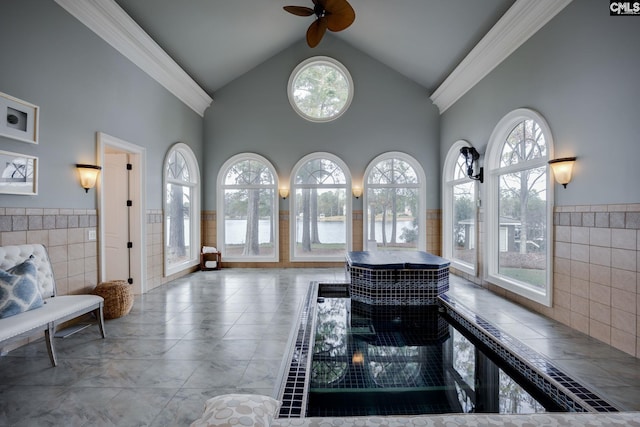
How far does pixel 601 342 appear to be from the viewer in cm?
291

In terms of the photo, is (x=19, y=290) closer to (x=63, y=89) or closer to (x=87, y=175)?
(x=87, y=175)

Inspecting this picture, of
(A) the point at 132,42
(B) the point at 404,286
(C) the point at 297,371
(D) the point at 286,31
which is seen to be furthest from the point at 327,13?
(C) the point at 297,371

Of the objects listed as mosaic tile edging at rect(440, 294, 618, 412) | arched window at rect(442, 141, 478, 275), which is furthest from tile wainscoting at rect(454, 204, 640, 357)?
arched window at rect(442, 141, 478, 275)

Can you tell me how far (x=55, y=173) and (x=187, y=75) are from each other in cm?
323

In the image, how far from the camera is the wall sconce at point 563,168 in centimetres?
328

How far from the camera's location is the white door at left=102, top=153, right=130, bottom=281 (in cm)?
472

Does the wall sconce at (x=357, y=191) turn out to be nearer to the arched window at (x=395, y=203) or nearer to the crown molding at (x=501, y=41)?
the arched window at (x=395, y=203)

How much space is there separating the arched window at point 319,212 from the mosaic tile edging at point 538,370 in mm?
3769

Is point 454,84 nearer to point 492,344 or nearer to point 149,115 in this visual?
point 492,344

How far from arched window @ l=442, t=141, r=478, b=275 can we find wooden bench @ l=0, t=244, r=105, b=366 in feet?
17.5

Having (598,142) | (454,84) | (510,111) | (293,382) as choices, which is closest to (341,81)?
(454,84)

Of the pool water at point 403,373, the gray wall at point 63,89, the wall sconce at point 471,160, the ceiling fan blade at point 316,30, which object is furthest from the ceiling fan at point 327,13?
the pool water at point 403,373

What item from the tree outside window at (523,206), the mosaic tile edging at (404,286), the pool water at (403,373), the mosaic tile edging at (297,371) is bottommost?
the pool water at (403,373)

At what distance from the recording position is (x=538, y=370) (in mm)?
2316
